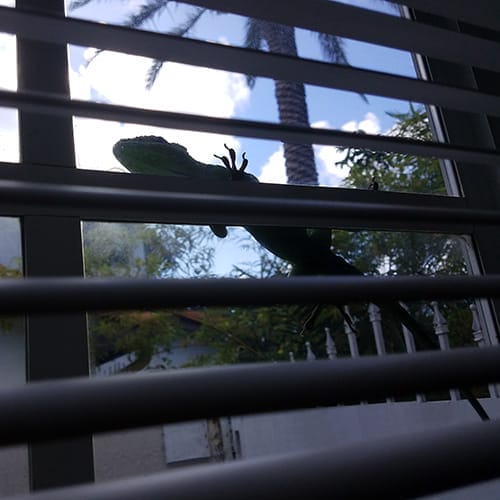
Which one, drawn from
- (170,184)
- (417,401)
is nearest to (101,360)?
(170,184)

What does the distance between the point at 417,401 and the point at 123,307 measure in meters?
0.94

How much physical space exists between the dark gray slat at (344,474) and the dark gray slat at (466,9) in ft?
1.59

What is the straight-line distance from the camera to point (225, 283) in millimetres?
350

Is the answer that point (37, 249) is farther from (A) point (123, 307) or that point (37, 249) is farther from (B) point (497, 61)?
(B) point (497, 61)

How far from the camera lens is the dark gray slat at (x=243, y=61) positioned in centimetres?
50

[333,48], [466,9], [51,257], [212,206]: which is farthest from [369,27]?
[333,48]

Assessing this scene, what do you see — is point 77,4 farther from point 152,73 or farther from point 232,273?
point 232,273

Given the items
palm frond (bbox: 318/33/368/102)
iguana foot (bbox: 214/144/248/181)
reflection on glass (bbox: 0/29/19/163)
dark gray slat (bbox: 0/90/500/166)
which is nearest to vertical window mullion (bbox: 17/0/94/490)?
reflection on glass (bbox: 0/29/19/163)

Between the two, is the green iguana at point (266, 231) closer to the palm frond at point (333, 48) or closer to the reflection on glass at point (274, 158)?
the reflection on glass at point (274, 158)

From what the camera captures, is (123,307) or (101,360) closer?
(123,307)

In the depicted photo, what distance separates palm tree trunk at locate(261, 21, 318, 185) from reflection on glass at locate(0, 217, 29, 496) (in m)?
0.51

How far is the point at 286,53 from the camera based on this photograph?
0.95 metres

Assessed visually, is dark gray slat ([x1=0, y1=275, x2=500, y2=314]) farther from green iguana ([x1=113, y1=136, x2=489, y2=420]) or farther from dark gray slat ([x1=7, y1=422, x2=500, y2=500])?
green iguana ([x1=113, y1=136, x2=489, y2=420])

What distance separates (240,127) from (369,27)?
0.64 ft
